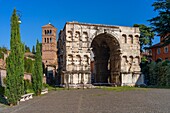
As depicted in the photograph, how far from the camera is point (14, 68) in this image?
1197 centimetres

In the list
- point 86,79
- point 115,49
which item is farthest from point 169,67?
point 86,79

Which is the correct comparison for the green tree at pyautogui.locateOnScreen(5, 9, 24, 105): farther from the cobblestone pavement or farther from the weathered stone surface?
the weathered stone surface

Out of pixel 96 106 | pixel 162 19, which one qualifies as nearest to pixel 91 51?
pixel 162 19

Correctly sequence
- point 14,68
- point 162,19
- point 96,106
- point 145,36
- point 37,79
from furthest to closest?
point 145,36 < point 162,19 < point 37,79 < point 14,68 < point 96,106

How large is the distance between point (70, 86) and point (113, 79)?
27.4 ft

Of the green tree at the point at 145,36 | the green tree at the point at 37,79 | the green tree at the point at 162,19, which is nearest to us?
the green tree at the point at 37,79

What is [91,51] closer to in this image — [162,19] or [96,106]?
[162,19]

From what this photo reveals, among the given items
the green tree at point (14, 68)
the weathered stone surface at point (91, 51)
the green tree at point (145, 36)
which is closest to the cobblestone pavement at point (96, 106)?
the green tree at point (14, 68)

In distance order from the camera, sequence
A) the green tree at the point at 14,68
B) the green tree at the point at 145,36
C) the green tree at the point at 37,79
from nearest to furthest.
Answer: the green tree at the point at 14,68
the green tree at the point at 37,79
the green tree at the point at 145,36

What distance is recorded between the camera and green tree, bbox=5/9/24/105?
1159cm

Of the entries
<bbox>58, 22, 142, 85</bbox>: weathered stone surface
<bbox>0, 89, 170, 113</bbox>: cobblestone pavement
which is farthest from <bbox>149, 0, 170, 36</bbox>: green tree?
<bbox>0, 89, 170, 113</bbox>: cobblestone pavement

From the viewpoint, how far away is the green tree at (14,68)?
11594mm

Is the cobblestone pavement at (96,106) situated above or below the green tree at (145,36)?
below

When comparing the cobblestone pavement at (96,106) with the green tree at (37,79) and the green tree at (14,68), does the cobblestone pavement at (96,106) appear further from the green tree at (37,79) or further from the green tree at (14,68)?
the green tree at (37,79)
